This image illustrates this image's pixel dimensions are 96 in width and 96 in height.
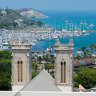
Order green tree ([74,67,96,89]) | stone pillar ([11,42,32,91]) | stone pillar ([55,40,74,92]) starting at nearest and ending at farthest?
1. stone pillar ([55,40,74,92])
2. stone pillar ([11,42,32,91])
3. green tree ([74,67,96,89])

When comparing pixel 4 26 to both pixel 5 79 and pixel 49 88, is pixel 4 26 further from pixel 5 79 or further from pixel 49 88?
pixel 49 88

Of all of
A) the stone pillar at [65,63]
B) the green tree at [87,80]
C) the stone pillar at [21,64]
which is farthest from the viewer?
the green tree at [87,80]

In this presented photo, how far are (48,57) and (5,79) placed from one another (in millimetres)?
32503

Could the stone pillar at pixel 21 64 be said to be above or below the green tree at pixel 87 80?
above

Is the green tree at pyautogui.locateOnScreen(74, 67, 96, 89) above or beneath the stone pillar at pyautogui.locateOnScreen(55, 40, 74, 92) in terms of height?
beneath

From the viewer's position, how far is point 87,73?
159ft

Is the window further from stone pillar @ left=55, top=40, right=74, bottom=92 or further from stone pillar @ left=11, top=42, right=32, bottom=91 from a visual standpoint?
→ stone pillar @ left=11, top=42, right=32, bottom=91

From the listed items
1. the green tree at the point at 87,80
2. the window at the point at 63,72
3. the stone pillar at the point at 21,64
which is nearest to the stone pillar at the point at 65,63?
the window at the point at 63,72

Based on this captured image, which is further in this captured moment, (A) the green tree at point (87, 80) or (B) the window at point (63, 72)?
(A) the green tree at point (87, 80)

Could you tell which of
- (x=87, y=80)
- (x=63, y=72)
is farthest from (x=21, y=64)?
(x=87, y=80)

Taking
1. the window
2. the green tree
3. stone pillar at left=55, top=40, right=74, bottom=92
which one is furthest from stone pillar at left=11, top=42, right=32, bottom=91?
the green tree

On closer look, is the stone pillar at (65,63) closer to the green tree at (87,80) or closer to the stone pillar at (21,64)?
the stone pillar at (21,64)

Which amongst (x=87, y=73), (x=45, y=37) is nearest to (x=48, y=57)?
(x=87, y=73)

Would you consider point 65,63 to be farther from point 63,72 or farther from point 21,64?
point 21,64
